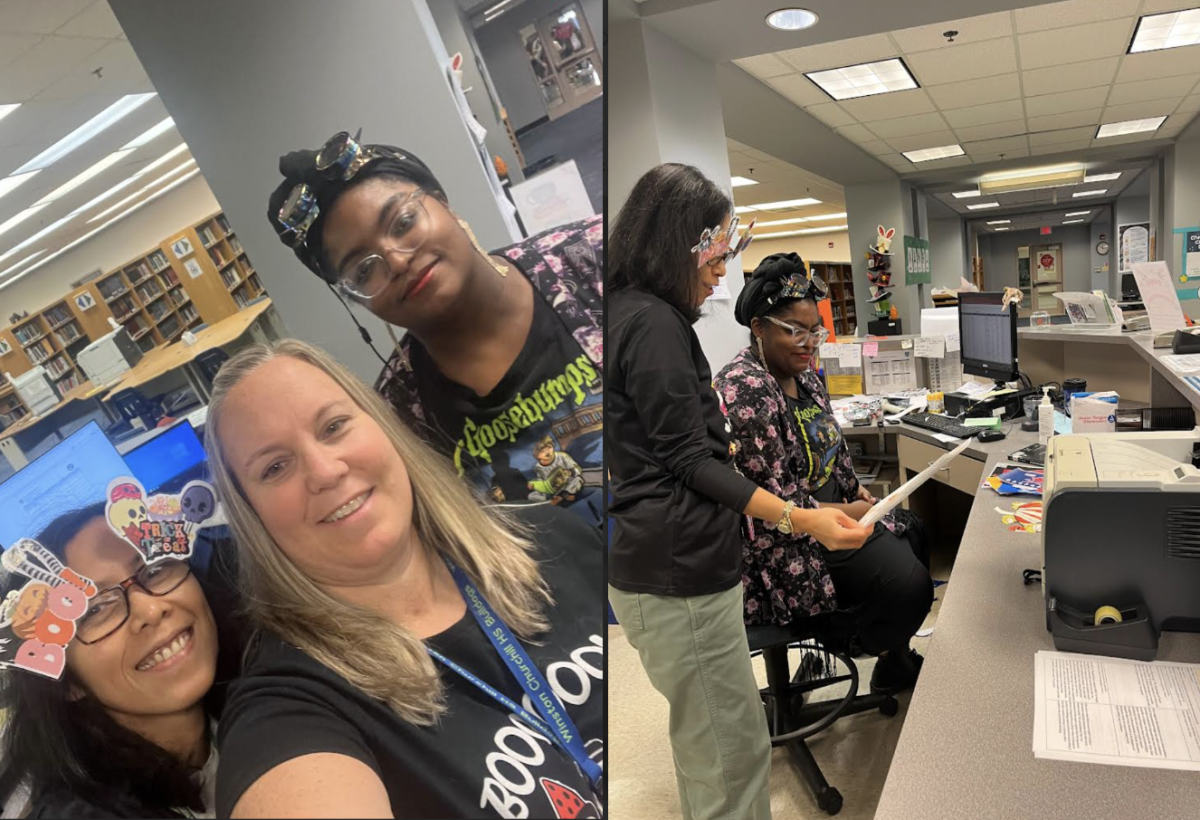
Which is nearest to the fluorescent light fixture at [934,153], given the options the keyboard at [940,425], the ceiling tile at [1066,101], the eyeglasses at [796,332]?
the ceiling tile at [1066,101]

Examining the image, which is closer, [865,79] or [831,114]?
[865,79]

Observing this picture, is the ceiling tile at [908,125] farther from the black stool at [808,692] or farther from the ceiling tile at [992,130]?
the black stool at [808,692]

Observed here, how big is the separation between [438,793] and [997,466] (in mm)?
2136

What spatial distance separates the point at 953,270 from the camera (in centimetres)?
1377

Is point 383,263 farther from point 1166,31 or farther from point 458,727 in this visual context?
point 1166,31

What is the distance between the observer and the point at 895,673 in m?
2.26

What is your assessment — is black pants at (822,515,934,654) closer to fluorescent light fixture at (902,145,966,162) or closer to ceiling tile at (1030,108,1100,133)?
ceiling tile at (1030,108,1100,133)

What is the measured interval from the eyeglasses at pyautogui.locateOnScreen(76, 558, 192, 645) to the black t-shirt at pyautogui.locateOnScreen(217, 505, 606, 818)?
0.30 feet

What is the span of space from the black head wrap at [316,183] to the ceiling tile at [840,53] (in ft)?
12.5

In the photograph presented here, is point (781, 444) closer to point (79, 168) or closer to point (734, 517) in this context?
point (734, 517)

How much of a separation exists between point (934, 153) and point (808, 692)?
6.81 meters

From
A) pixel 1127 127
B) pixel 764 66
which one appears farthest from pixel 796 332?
pixel 1127 127

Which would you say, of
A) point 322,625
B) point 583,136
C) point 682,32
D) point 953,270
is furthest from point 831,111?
point 953,270

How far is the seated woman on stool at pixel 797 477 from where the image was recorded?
1770 millimetres
